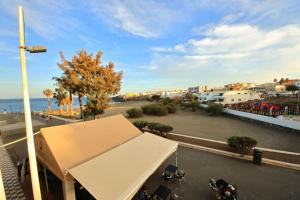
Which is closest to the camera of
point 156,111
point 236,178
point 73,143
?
point 73,143

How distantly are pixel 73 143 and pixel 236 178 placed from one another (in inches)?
301

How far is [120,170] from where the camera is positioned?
18.8ft

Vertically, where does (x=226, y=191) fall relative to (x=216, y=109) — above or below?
below

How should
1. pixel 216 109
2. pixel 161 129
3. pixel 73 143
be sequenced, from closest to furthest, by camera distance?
pixel 73 143
pixel 161 129
pixel 216 109

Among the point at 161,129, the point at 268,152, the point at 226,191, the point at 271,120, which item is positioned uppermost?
the point at 161,129

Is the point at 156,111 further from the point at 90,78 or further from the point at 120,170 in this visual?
the point at 120,170

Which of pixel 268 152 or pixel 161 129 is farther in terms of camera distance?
pixel 161 129

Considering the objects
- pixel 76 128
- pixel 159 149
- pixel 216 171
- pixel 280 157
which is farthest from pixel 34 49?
pixel 280 157

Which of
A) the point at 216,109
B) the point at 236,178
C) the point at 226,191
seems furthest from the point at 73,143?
the point at 216,109

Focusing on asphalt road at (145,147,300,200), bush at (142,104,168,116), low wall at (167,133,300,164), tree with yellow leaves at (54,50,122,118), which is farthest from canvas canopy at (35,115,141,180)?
bush at (142,104,168,116)

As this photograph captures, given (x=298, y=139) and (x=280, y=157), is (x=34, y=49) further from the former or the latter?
(x=298, y=139)

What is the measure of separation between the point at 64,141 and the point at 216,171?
296 inches

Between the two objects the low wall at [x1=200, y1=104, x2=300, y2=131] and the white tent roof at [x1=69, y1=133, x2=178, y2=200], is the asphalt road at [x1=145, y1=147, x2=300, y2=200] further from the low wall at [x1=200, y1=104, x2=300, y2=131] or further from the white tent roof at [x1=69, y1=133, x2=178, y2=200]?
the low wall at [x1=200, y1=104, x2=300, y2=131]

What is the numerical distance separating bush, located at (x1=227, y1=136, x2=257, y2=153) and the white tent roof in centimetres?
568
